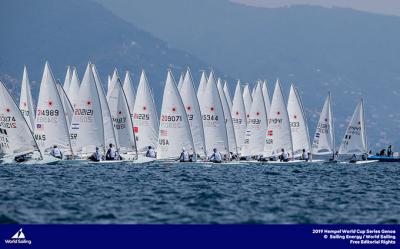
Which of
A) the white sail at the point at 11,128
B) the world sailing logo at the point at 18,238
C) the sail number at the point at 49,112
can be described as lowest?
the world sailing logo at the point at 18,238

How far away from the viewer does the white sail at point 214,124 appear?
3024 inches

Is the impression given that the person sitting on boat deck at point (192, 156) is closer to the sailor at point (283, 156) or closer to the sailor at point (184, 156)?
the sailor at point (184, 156)

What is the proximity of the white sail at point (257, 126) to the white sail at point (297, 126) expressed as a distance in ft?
10.5

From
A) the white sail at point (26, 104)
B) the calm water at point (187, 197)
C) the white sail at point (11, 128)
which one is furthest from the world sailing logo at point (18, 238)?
the white sail at point (26, 104)

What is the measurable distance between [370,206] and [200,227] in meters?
14.4

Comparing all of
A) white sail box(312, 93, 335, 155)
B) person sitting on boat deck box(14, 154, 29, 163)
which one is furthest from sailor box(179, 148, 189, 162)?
white sail box(312, 93, 335, 155)

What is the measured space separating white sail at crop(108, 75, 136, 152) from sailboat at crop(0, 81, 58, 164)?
10.5 metres

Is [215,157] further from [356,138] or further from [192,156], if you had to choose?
[356,138]

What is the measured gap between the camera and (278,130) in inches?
3509

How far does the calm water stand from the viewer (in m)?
33.2

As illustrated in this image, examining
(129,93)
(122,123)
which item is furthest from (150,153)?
(129,93)

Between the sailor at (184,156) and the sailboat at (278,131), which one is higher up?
the sailboat at (278,131)

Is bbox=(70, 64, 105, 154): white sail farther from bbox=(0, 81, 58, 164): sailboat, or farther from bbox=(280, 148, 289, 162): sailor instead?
bbox=(280, 148, 289, 162): sailor

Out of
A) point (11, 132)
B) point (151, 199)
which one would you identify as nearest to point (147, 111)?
point (11, 132)
